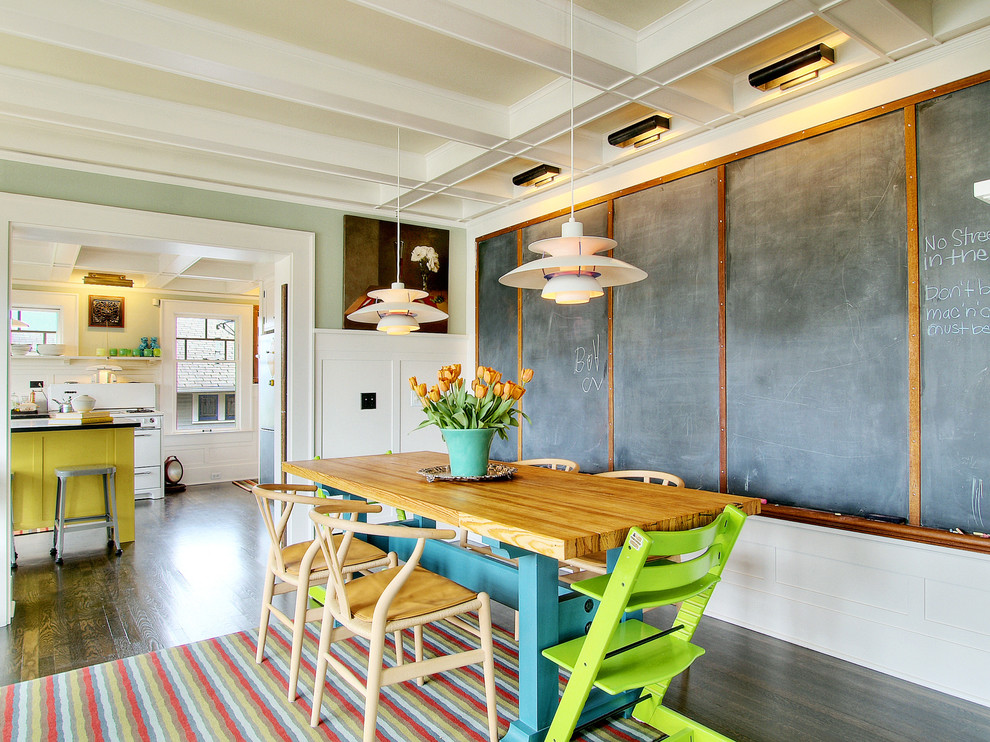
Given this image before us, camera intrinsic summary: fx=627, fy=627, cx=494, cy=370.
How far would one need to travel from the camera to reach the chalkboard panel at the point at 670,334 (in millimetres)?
3395

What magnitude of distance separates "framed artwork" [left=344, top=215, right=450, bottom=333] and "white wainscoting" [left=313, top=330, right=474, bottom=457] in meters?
0.15

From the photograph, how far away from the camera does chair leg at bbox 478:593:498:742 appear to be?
2.09 metres

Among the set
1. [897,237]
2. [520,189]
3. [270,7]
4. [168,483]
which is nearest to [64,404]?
[168,483]

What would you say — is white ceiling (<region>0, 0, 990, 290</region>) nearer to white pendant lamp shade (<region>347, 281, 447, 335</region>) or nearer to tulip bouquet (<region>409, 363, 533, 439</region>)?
white pendant lamp shade (<region>347, 281, 447, 335</region>)

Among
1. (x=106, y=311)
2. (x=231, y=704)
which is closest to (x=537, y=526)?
(x=231, y=704)

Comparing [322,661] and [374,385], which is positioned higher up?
[374,385]

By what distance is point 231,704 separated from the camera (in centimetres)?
245

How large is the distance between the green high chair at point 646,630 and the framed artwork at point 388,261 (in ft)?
11.2

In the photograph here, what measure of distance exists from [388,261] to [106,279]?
15.3 ft

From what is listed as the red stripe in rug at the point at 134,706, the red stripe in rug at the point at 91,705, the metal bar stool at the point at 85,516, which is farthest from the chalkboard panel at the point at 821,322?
the metal bar stool at the point at 85,516

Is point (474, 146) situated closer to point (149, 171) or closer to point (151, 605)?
point (149, 171)

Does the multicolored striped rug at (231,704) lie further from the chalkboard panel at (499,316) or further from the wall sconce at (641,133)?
the wall sconce at (641,133)

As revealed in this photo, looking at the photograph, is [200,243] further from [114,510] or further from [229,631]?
[229,631]

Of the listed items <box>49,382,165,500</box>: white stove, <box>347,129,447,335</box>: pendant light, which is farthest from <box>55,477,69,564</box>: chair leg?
<box>347,129,447,335</box>: pendant light
